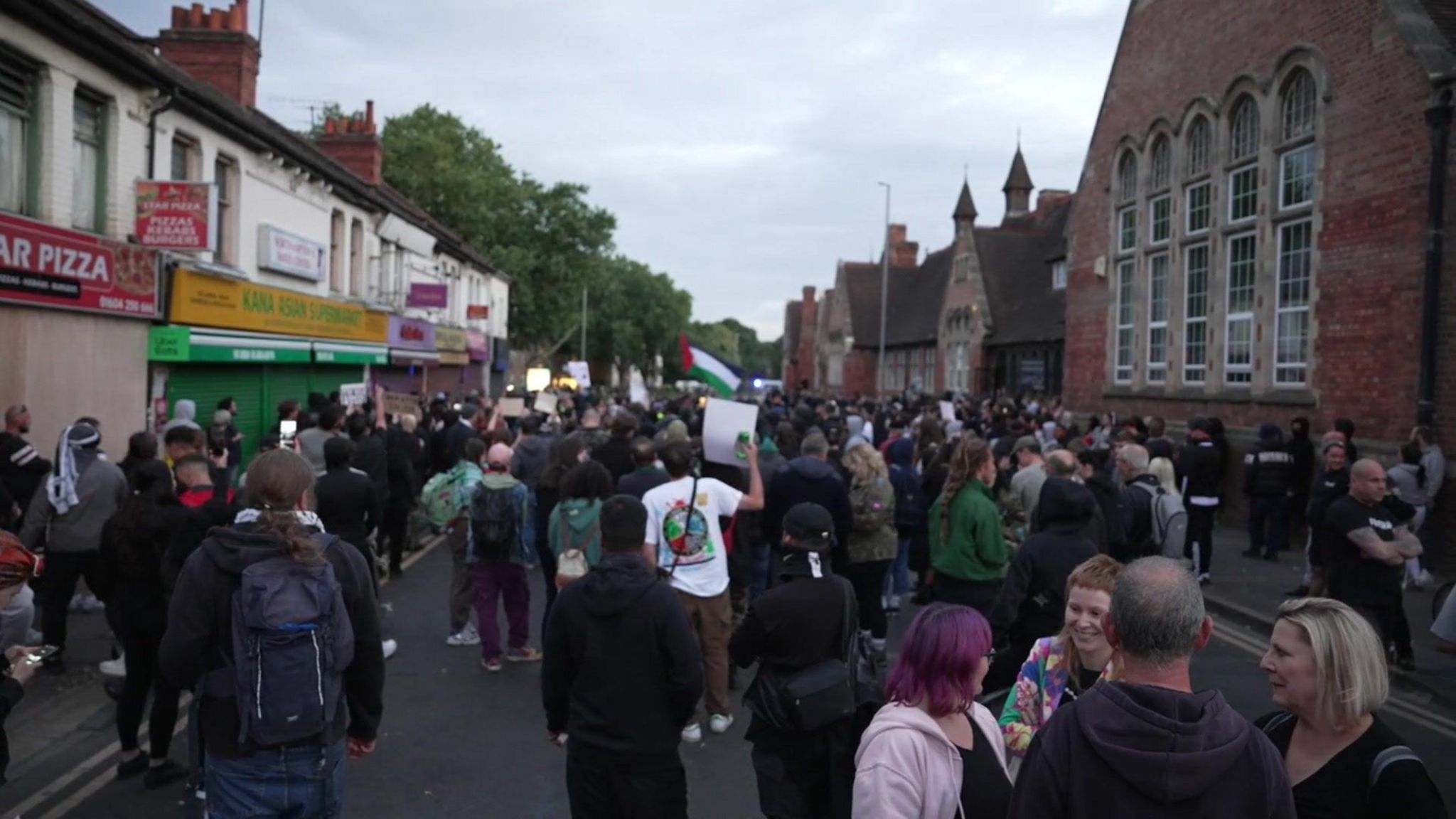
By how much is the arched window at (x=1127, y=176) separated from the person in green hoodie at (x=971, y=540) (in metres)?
17.3

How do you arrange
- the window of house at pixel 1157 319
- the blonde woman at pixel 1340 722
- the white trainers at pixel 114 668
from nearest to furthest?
the blonde woman at pixel 1340 722 → the white trainers at pixel 114 668 → the window of house at pixel 1157 319

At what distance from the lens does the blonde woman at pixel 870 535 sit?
8.34 meters

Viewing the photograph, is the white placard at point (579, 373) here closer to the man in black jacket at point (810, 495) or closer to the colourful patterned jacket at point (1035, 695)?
the man in black jacket at point (810, 495)

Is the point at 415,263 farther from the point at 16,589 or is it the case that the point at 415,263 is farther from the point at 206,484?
the point at 16,589


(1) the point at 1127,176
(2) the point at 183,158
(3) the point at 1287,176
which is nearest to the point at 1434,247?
(3) the point at 1287,176

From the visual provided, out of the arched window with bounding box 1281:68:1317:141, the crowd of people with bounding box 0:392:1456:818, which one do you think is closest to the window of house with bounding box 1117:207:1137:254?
the arched window with bounding box 1281:68:1317:141

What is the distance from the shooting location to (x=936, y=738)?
295 centimetres

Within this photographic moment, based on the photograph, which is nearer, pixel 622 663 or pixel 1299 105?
pixel 622 663

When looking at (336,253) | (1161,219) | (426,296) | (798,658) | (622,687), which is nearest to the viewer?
(622,687)

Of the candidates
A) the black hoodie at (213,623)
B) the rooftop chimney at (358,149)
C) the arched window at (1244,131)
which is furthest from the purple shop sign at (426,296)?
the black hoodie at (213,623)

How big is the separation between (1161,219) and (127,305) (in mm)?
18122

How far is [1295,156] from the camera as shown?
16.8 m

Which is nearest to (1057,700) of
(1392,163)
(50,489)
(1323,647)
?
(1323,647)

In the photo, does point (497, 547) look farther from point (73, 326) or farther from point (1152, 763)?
point (73, 326)
